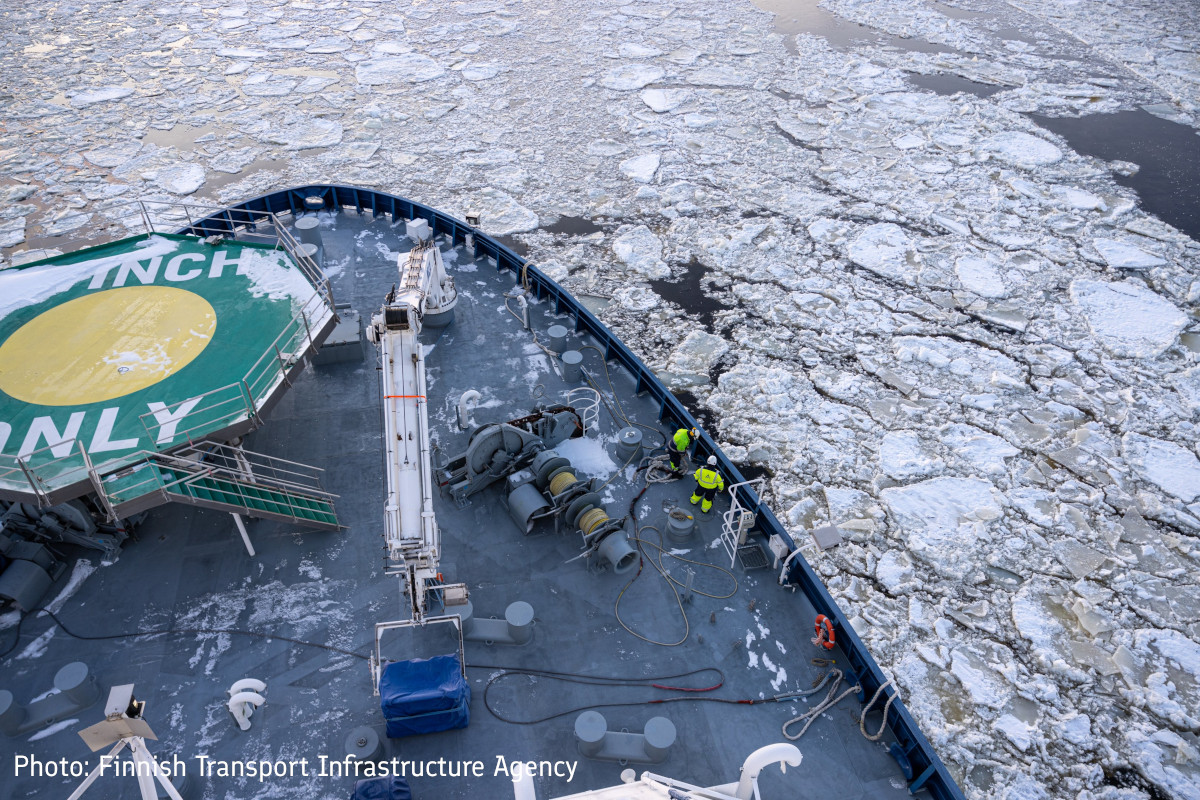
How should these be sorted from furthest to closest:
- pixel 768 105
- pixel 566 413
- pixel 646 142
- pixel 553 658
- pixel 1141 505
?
1. pixel 768 105
2. pixel 646 142
3. pixel 1141 505
4. pixel 566 413
5. pixel 553 658

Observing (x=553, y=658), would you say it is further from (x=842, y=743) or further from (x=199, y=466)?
(x=199, y=466)

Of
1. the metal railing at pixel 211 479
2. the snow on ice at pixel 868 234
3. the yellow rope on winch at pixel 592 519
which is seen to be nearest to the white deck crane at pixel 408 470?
the metal railing at pixel 211 479

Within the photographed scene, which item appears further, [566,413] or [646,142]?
[646,142]

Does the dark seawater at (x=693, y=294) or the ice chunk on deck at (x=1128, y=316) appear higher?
the ice chunk on deck at (x=1128, y=316)

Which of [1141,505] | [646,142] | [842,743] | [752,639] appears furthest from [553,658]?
[646,142]

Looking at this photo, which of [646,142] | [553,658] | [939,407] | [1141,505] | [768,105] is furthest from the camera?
[768,105]

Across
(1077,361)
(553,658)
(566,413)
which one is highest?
(566,413)

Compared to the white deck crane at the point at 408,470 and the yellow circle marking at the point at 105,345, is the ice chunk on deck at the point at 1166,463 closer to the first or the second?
the white deck crane at the point at 408,470
